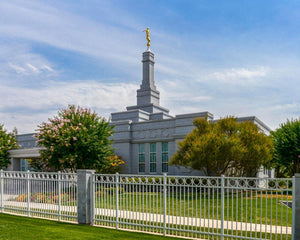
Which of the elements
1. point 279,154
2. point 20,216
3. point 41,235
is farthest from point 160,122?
point 41,235

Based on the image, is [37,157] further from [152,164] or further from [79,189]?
[79,189]

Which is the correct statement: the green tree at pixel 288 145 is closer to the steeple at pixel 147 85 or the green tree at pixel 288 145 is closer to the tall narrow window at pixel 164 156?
the tall narrow window at pixel 164 156

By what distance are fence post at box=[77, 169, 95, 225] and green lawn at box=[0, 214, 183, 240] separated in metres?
0.34

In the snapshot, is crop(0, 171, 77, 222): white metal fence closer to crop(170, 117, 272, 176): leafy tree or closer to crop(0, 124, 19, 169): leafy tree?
crop(170, 117, 272, 176): leafy tree

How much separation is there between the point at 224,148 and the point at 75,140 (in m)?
8.97

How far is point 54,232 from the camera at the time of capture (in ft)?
25.8

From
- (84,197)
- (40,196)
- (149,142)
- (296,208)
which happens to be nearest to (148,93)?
(149,142)

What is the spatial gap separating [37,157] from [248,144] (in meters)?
17.8

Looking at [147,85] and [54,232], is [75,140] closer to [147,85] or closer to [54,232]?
[54,232]

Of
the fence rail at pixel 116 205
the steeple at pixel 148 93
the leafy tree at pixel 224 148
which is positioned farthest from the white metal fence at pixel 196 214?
the steeple at pixel 148 93

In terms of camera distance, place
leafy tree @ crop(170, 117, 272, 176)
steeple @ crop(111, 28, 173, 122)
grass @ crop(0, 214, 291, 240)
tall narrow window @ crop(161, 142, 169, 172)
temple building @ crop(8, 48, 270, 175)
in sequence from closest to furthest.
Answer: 1. grass @ crop(0, 214, 291, 240)
2. leafy tree @ crop(170, 117, 272, 176)
3. temple building @ crop(8, 48, 270, 175)
4. tall narrow window @ crop(161, 142, 169, 172)
5. steeple @ crop(111, 28, 173, 122)

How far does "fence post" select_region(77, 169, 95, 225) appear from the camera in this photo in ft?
29.7

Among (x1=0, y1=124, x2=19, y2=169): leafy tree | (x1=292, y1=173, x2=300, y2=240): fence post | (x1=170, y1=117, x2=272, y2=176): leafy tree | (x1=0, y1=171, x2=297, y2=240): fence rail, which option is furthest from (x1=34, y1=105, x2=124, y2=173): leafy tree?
(x1=292, y1=173, x2=300, y2=240): fence post

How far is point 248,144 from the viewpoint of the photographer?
17.3 meters
